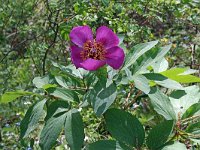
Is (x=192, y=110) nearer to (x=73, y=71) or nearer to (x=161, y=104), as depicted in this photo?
(x=161, y=104)

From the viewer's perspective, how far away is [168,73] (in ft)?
3.85

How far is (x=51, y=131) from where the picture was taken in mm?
1127

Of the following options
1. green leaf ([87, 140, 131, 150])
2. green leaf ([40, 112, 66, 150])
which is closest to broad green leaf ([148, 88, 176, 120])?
green leaf ([87, 140, 131, 150])

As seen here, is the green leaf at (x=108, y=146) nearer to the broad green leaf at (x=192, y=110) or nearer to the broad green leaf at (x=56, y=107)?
the broad green leaf at (x=56, y=107)

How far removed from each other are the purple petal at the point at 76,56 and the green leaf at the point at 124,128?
16 centimetres

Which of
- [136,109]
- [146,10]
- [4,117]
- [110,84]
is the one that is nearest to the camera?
[110,84]

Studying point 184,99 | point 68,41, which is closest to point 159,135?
point 184,99

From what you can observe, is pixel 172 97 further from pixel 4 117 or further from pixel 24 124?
pixel 4 117

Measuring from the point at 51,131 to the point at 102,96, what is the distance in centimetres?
17

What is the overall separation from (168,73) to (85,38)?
0.82 feet

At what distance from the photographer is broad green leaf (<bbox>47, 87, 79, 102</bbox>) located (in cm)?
116

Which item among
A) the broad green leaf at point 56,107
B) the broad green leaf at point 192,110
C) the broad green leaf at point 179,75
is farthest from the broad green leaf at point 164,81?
the broad green leaf at point 56,107

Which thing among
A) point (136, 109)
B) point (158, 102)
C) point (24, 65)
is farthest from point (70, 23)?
point (24, 65)

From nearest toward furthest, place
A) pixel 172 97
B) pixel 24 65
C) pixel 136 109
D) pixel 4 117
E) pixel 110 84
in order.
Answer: pixel 110 84, pixel 172 97, pixel 136 109, pixel 4 117, pixel 24 65
